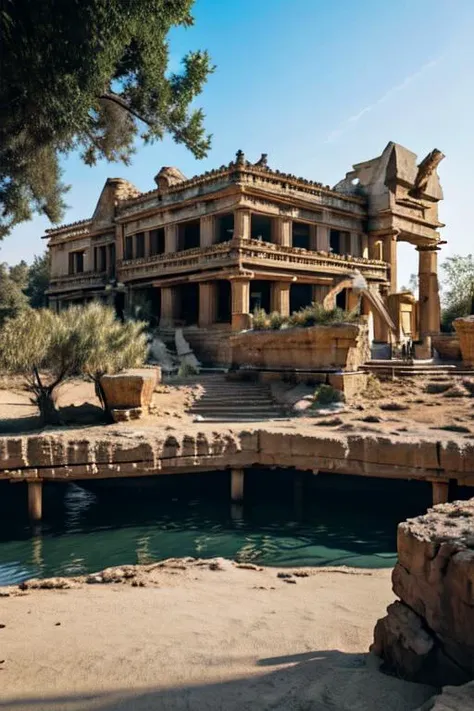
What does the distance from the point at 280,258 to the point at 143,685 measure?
70.0 feet

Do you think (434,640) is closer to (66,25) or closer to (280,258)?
(66,25)

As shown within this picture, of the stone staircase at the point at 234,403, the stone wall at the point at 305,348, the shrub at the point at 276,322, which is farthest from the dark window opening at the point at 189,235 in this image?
the stone staircase at the point at 234,403

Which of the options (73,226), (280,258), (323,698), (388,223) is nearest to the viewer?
(323,698)

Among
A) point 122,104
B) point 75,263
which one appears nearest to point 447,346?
point 122,104

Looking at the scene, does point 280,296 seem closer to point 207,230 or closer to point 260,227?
point 207,230

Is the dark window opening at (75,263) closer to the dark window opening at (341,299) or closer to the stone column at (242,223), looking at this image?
the stone column at (242,223)

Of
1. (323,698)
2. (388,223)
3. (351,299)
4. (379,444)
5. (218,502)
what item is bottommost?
(218,502)

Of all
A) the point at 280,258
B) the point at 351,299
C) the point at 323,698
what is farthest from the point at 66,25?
the point at 351,299

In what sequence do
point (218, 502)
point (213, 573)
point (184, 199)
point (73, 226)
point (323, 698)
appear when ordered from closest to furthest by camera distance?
1. point (323, 698)
2. point (213, 573)
3. point (218, 502)
4. point (184, 199)
5. point (73, 226)

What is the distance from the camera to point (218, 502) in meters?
13.2

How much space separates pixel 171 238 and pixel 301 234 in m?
7.08

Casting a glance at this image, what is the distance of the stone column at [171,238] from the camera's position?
26.5 metres

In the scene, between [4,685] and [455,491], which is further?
[455,491]

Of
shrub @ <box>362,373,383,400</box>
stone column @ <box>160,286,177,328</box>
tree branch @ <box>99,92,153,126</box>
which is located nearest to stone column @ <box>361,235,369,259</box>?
stone column @ <box>160,286,177,328</box>
